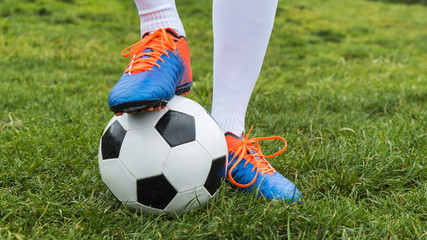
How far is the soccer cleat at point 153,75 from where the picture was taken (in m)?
1.35

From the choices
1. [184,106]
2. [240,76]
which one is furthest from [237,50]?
[184,106]

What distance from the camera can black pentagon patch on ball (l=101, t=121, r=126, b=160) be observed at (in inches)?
60.1

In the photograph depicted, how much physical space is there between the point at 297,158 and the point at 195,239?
0.91 m

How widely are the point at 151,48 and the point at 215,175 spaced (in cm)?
59

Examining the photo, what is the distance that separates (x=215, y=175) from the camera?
5.13 ft

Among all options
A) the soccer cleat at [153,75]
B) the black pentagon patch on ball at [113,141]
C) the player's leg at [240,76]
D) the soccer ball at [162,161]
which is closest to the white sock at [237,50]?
the player's leg at [240,76]

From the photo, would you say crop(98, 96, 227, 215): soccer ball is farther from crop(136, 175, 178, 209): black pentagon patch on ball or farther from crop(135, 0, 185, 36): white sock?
crop(135, 0, 185, 36): white sock

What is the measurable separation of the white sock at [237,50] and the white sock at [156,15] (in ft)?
0.65

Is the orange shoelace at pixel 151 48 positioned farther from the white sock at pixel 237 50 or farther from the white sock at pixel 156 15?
the white sock at pixel 237 50

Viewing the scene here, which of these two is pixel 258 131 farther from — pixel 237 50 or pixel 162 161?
pixel 162 161

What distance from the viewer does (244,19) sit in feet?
5.60

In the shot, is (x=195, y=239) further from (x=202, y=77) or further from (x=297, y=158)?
(x=202, y=77)

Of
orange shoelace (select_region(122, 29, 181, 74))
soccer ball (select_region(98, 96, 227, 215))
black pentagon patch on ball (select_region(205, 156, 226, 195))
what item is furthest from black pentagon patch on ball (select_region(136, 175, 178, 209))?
orange shoelace (select_region(122, 29, 181, 74))

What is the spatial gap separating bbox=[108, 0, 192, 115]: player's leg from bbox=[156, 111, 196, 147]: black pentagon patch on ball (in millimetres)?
92
